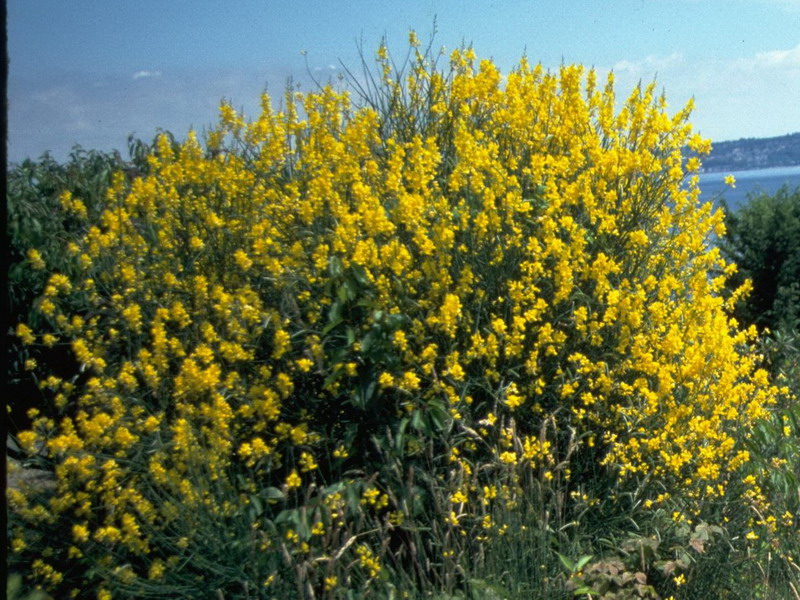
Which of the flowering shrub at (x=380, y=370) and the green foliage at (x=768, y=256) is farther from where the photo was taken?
the green foliage at (x=768, y=256)

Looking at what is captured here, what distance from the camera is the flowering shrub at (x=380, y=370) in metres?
3.28

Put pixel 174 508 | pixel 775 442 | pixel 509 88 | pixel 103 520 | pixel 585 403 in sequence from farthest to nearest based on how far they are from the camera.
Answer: pixel 509 88, pixel 775 442, pixel 585 403, pixel 103 520, pixel 174 508

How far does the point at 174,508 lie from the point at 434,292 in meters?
1.25

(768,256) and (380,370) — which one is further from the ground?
(380,370)

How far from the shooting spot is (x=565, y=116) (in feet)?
14.9

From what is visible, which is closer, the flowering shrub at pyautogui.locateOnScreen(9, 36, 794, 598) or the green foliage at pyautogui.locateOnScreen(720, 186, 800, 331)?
the flowering shrub at pyautogui.locateOnScreen(9, 36, 794, 598)

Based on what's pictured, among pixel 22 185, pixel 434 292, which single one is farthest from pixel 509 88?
pixel 22 185

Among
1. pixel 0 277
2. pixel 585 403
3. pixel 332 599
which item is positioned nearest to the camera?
pixel 0 277

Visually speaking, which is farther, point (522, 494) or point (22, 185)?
point (22, 185)

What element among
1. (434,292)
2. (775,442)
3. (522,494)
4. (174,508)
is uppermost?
(434,292)

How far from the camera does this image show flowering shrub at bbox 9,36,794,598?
3281 millimetres

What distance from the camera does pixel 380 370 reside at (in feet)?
11.7

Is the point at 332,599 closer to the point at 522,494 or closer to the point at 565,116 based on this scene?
the point at 522,494

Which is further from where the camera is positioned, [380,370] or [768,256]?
[768,256]
